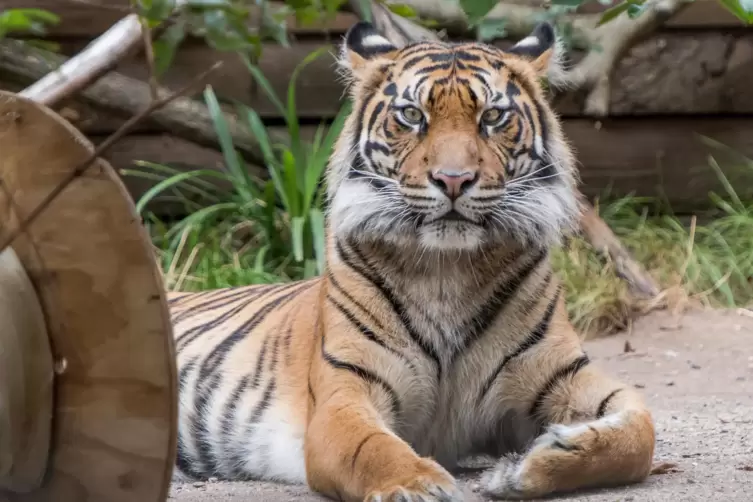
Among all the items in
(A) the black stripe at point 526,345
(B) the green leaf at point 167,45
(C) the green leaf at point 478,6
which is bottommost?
(A) the black stripe at point 526,345

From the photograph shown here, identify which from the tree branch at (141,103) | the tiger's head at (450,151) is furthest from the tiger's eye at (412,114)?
the tree branch at (141,103)

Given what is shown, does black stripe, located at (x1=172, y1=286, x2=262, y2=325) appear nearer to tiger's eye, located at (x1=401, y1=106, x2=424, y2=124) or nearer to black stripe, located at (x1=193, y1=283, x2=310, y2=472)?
black stripe, located at (x1=193, y1=283, x2=310, y2=472)

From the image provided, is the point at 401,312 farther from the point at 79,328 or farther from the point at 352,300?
the point at 79,328

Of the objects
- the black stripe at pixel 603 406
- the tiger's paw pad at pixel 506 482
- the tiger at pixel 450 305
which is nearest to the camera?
the tiger's paw pad at pixel 506 482

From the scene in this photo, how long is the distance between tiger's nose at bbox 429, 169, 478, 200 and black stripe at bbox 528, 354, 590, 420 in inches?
20.6

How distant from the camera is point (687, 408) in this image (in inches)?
138

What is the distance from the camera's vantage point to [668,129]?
20.1ft

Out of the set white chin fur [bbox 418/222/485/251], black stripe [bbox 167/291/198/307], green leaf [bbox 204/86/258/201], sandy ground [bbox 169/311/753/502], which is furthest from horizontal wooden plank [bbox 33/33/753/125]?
white chin fur [bbox 418/222/485/251]

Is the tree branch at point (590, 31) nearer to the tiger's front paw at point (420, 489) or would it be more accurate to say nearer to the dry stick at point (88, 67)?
the dry stick at point (88, 67)

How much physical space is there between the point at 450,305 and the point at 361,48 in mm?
772

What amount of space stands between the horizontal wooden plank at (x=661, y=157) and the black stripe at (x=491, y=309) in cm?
351

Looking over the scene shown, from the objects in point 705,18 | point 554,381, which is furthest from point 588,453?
point 705,18

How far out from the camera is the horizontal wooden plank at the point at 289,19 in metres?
5.49

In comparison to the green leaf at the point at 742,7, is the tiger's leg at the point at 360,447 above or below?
below
